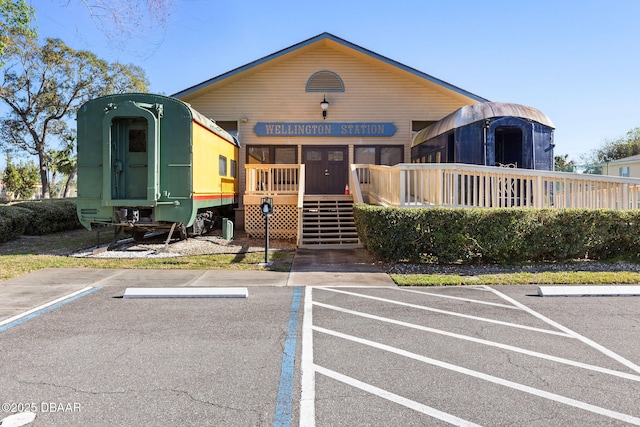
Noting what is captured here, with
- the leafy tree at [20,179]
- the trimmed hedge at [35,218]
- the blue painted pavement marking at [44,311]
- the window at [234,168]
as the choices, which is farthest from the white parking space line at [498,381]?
the leafy tree at [20,179]

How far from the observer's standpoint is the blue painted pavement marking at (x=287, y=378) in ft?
8.43

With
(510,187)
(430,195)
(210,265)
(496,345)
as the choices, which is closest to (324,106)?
(430,195)

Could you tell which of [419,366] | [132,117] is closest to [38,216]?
[132,117]

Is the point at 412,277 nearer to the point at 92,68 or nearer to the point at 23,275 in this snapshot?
the point at 23,275

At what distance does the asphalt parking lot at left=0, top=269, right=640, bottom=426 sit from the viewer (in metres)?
2.65

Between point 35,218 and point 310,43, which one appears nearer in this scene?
point 35,218

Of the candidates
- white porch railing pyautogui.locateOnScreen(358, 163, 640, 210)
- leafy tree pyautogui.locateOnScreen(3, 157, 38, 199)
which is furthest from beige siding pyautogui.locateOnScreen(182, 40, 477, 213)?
leafy tree pyautogui.locateOnScreen(3, 157, 38, 199)

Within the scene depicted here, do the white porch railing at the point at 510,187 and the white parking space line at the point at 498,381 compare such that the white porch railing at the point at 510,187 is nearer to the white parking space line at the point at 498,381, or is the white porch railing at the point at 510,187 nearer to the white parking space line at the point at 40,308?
the white parking space line at the point at 498,381

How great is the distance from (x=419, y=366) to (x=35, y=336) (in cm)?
394

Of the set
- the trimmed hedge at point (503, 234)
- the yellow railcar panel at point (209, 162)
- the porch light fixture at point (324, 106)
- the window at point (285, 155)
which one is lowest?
the trimmed hedge at point (503, 234)

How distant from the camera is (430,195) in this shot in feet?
29.5

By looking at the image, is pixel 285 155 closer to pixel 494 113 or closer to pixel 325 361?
pixel 494 113

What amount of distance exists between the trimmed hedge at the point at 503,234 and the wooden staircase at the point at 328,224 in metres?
2.68

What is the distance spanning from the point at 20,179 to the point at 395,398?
49.6m
